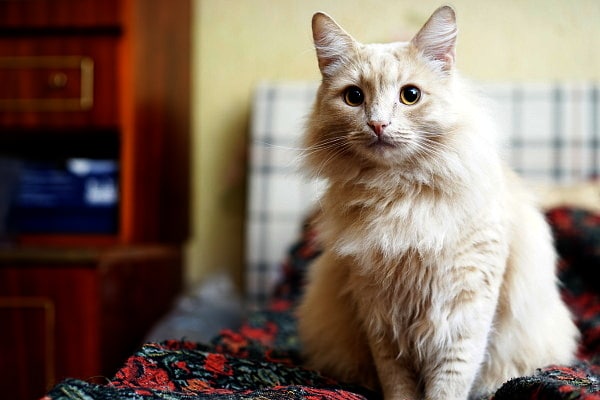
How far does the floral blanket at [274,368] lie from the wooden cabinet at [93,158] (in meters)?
0.46

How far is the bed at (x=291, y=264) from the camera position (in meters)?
1.04

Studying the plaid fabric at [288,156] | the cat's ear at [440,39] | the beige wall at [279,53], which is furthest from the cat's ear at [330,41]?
the plaid fabric at [288,156]

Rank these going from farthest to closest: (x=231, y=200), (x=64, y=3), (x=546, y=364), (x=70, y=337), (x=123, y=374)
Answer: (x=231, y=200) < (x=64, y=3) < (x=70, y=337) < (x=546, y=364) < (x=123, y=374)

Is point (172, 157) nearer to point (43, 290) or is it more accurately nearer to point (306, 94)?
point (306, 94)

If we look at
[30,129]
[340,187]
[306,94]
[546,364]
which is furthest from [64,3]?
[546,364]

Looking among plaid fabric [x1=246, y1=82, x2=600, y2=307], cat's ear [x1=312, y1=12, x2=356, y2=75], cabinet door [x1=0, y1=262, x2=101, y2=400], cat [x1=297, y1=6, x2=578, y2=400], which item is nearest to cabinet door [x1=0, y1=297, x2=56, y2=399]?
cabinet door [x1=0, y1=262, x2=101, y2=400]

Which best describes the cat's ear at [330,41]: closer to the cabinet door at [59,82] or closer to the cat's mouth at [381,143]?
the cat's mouth at [381,143]

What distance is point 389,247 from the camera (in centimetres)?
105

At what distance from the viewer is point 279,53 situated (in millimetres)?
2332

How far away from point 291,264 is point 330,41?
1079mm

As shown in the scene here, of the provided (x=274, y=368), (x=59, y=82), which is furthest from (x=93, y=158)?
(x=274, y=368)

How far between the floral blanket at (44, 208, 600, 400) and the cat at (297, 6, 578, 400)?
0.37 ft

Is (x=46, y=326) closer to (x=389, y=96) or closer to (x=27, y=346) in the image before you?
(x=27, y=346)

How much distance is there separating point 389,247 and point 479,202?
0.18 metres
